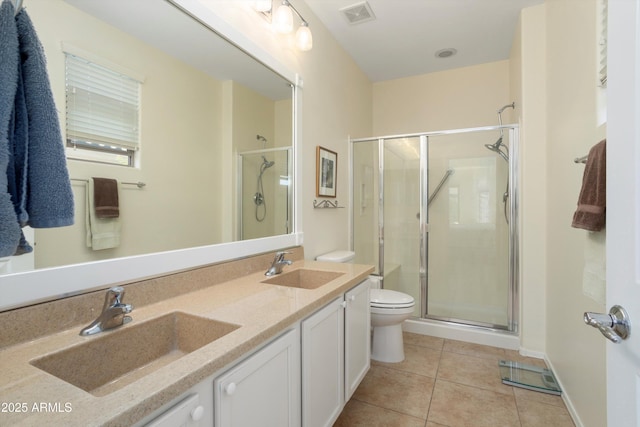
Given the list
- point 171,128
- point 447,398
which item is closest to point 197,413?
point 171,128

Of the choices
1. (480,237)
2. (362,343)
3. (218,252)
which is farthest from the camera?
(480,237)

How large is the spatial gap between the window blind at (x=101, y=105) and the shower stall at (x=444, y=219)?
7.32 ft

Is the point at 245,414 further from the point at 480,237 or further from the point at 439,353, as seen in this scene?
the point at 480,237

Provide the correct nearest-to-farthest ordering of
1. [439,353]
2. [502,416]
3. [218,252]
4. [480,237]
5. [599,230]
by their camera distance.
Result: [599,230]
[218,252]
[502,416]
[439,353]
[480,237]

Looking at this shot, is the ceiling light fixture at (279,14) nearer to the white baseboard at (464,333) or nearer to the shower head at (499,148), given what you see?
the shower head at (499,148)

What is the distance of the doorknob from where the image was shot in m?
0.60

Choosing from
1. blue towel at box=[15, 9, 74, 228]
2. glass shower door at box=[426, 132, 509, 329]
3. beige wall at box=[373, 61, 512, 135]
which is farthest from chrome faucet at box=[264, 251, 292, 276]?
beige wall at box=[373, 61, 512, 135]

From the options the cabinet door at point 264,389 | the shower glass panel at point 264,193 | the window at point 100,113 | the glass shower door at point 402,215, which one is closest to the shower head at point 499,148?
the glass shower door at point 402,215

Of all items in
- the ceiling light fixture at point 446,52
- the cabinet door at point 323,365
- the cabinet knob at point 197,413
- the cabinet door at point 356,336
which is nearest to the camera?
the cabinet knob at point 197,413

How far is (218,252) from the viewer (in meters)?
1.47

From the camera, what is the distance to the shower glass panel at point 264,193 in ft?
5.49

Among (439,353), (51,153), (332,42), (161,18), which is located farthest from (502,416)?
(332,42)

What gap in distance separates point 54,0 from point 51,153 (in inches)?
22.4

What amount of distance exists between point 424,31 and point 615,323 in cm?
273
